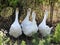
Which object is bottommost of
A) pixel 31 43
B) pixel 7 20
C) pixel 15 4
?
pixel 31 43

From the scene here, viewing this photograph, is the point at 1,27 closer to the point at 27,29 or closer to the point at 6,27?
the point at 6,27

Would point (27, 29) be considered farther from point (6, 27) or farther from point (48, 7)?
point (48, 7)

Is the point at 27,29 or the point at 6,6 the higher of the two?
the point at 6,6

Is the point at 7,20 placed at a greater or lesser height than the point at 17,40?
greater

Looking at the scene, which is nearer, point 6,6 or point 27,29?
point 27,29

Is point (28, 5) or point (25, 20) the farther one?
point (28, 5)

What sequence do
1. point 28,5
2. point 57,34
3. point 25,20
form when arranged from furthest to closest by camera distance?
point 28,5 → point 25,20 → point 57,34

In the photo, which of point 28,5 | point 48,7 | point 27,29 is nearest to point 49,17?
point 48,7

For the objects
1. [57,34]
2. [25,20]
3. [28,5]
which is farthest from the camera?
[28,5]

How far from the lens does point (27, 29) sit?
4.53 metres

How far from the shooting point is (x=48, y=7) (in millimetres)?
5207

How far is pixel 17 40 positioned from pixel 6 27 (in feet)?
1.51

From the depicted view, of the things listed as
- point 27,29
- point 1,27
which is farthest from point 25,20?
point 1,27

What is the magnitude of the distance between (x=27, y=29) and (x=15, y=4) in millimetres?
671
